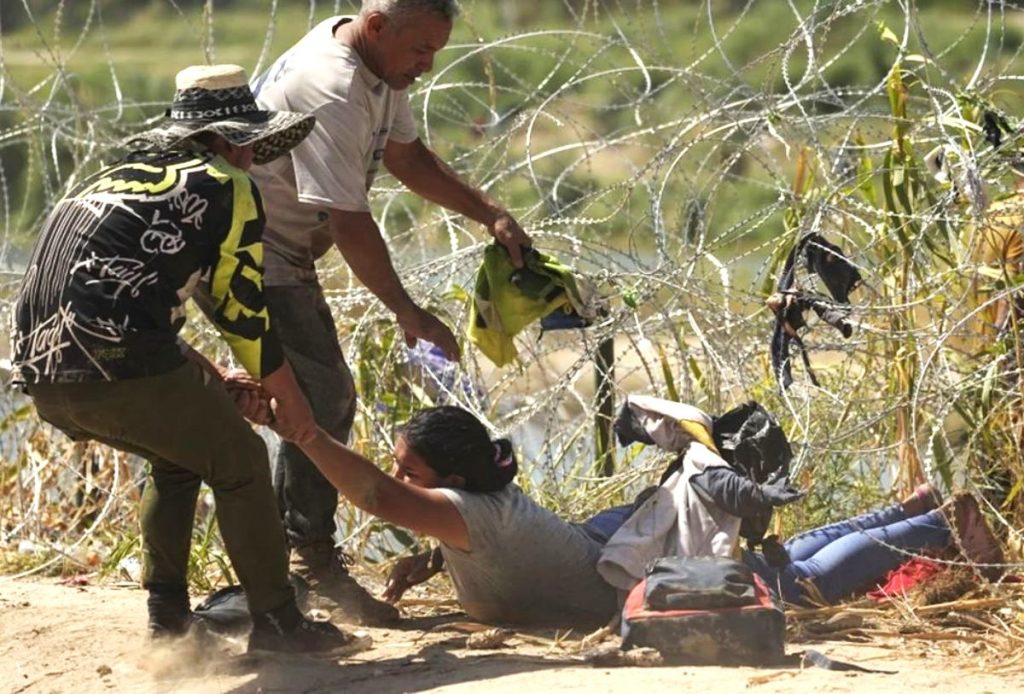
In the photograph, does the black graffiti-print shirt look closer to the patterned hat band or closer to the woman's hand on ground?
the patterned hat band

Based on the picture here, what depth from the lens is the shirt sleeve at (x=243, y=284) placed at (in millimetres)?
4574

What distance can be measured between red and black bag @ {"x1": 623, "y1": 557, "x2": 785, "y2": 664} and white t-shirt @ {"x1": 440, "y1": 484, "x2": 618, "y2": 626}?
45 cm

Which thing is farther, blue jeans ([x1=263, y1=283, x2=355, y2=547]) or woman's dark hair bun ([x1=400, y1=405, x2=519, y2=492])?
blue jeans ([x1=263, y1=283, x2=355, y2=547])

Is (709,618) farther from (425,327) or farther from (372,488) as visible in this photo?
(425,327)

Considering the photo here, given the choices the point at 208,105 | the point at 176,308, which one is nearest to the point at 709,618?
the point at 176,308

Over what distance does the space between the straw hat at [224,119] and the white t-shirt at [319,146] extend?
0.74 ft

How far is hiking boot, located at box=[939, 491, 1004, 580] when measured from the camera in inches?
213

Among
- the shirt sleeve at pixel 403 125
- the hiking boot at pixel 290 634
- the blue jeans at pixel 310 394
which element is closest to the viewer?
the hiking boot at pixel 290 634

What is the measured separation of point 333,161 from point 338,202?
4.2 inches

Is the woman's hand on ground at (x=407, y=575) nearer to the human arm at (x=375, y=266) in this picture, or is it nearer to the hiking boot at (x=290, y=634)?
the hiking boot at (x=290, y=634)

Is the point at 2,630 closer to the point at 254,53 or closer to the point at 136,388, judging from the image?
the point at 136,388

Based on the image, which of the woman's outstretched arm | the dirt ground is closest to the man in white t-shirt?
the dirt ground

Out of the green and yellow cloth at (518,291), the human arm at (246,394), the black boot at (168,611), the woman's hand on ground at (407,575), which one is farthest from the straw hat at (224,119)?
the woman's hand on ground at (407,575)

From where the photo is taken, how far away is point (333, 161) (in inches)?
198
